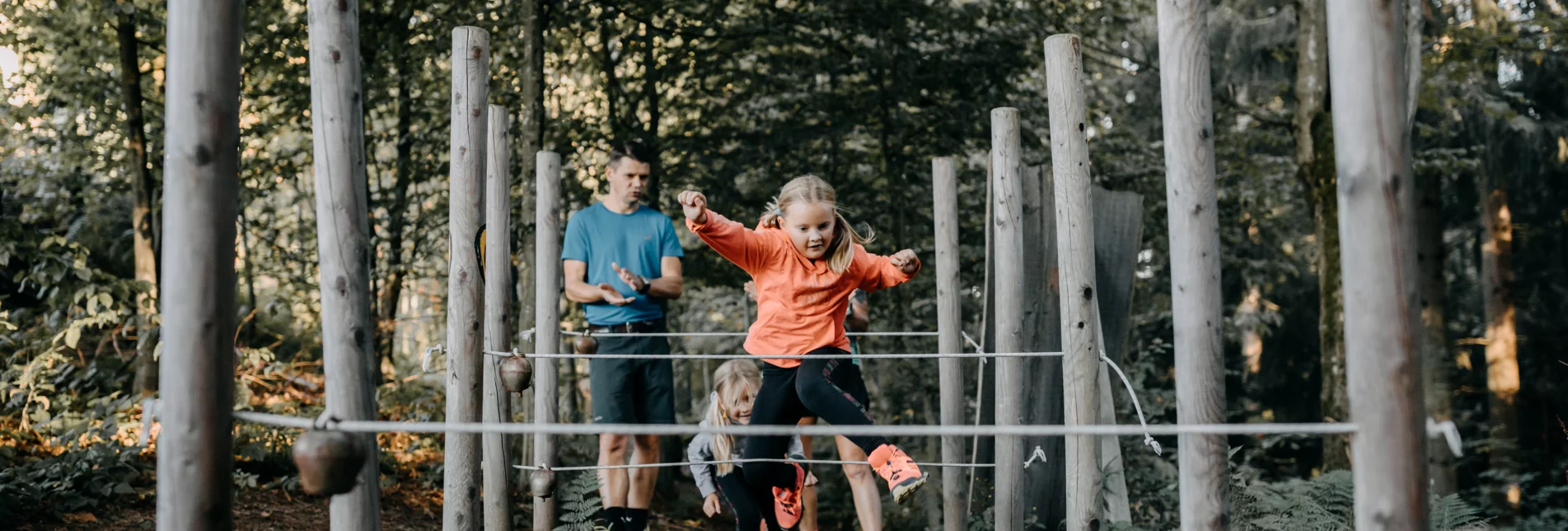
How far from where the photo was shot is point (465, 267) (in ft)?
11.4

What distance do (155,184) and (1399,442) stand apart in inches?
254

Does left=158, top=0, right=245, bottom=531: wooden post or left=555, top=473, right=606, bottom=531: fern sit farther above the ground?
left=158, top=0, right=245, bottom=531: wooden post

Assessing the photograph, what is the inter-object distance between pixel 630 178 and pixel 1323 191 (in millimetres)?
4833

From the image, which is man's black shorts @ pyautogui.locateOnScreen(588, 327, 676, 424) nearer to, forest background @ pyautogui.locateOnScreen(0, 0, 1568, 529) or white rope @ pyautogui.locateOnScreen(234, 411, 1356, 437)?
forest background @ pyautogui.locateOnScreen(0, 0, 1568, 529)

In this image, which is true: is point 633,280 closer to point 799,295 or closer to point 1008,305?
point 799,295

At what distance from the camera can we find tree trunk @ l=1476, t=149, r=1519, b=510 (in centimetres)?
1011

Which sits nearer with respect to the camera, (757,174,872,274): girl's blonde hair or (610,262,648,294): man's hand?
(757,174,872,274): girl's blonde hair

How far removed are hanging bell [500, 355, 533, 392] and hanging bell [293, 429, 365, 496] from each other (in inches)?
53.2

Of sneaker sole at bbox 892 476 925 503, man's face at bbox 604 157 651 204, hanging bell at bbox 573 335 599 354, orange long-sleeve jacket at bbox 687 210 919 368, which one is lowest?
sneaker sole at bbox 892 476 925 503

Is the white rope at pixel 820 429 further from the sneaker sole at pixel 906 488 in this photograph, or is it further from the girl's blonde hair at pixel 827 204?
the girl's blonde hair at pixel 827 204

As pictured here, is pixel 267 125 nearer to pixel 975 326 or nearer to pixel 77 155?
pixel 77 155

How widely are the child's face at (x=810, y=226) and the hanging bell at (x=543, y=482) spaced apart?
1385 mm

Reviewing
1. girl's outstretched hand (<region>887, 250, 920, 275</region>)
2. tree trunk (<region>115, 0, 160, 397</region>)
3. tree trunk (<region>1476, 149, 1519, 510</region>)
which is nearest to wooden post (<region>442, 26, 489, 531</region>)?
girl's outstretched hand (<region>887, 250, 920, 275</region>)

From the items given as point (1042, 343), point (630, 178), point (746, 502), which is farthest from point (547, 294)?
point (1042, 343)
